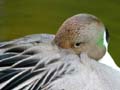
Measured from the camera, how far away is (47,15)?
17.4ft

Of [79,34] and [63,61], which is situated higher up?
[79,34]

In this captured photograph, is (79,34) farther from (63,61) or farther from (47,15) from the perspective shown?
(47,15)

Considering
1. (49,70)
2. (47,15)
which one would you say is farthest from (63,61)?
(47,15)

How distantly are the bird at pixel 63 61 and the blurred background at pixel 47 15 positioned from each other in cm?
164

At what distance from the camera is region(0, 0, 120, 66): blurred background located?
4734 millimetres

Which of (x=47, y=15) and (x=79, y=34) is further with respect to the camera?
(x=47, y=15)

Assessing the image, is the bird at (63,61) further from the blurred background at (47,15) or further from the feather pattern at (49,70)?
the blurred background at (47,15)

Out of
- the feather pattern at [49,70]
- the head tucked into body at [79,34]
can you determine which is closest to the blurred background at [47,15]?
the head tucked into body at [79,34]

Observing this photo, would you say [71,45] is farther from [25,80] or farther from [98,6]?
[98,6]

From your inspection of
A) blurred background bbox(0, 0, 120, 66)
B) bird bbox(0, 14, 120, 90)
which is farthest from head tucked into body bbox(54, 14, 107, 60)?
blurred background bbox(0, 0, 120, 66)

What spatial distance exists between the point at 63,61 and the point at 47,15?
2.96 meters

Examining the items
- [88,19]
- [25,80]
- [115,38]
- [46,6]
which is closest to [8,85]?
[25,80]

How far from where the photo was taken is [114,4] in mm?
5836

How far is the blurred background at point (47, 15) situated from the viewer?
4.73 m
